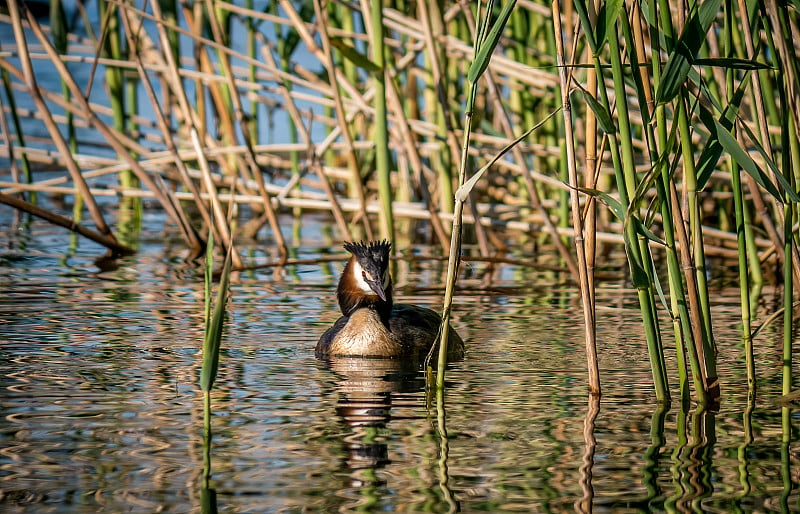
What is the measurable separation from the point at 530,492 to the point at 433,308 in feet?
11.7

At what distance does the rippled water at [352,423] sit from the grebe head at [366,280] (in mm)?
190

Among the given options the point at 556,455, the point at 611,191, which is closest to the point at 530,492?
the point at 556,455

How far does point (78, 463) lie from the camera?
331 cm

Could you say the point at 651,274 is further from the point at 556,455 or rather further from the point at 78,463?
the point at 78,463

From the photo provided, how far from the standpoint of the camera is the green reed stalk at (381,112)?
652 centimetres

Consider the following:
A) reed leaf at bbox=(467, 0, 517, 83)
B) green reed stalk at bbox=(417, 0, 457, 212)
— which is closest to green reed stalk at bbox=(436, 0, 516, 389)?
reed leaf at bbox=(467, 0, 517, 83)

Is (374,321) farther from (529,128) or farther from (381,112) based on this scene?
(529,128)

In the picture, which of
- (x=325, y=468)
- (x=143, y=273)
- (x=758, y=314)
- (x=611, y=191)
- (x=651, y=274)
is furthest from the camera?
(x=611, y=191)

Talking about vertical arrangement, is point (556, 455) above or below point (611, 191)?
below

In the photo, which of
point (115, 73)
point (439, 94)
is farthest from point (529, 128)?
point (115, 73)

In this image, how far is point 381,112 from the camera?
6.83 m

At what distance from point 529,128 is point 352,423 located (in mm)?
4106

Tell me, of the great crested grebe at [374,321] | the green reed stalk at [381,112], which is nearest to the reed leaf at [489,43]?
the great crested grebe at [374,321]

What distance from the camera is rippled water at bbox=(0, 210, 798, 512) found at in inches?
120
